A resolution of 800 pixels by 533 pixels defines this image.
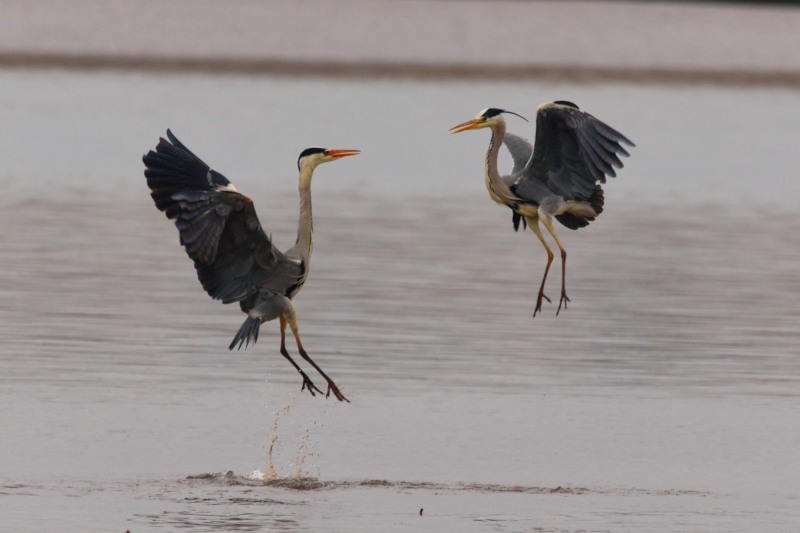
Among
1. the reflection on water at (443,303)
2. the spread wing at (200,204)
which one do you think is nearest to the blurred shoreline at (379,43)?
the reflection on water at (443,303)

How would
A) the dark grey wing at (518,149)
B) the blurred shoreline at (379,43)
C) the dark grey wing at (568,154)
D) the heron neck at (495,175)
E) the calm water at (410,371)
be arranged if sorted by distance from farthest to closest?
1. the blurred shoreline at (379,43)
2. the dark grey wing at (518,149)
3. the heron neck at (495,175)
4. the dark grey wing at (568,154)
5. the calm water at (410,371)

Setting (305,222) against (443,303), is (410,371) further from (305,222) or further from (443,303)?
(443,303)

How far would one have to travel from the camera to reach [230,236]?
10.9 meters

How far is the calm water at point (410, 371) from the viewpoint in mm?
10039

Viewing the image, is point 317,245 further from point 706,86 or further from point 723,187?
point 706,86

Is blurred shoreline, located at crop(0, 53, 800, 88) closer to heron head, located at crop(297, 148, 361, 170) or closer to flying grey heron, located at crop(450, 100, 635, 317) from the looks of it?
flying grey heron, located at crop(450, 100, 635, 317)

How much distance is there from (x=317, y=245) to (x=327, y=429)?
678 cm

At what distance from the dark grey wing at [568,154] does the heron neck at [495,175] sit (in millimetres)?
99

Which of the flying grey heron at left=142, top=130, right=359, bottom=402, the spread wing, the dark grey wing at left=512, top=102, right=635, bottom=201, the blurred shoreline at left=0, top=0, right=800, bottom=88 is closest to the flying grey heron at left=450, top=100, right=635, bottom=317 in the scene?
the dark grey wing at left=512, top=102, right=635, bottom=201

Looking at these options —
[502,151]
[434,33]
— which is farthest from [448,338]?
[434,33]

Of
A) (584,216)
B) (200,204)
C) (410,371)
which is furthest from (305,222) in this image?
(584,216)

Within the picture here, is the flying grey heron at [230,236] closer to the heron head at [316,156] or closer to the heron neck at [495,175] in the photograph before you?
the heron head at [316,156]

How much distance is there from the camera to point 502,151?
2983 centimetres

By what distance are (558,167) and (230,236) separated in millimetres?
2635
